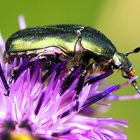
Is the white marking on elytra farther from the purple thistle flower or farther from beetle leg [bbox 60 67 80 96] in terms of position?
beetle leg [bbox 60 67 80 96]

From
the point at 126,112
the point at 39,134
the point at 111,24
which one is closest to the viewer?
the point at 39,134

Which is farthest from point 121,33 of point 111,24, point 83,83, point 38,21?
point 83,83

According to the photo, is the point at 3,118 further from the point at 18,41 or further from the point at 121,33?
the point at 121,33

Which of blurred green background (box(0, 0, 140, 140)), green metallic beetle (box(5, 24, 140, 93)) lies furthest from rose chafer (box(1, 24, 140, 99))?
blurred green background (box(0, 0, 140, 140))

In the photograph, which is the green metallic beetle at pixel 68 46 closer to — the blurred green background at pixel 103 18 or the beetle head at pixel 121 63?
the beetle head at pixel 121 63

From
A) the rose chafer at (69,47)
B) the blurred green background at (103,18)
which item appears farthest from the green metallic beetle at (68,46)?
the blurred green background at (103,18)

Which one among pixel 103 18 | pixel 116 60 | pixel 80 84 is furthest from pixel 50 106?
pixel 103 18

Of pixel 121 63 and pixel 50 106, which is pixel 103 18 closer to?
pixel 121 63
